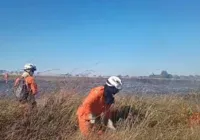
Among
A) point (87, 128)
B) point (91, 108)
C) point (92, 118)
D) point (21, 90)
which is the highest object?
point (21, 90)

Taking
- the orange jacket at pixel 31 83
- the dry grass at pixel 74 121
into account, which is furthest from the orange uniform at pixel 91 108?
the orange jacket at pixel 31 83

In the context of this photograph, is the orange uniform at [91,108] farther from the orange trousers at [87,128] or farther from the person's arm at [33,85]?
the person's arm at [33,85]

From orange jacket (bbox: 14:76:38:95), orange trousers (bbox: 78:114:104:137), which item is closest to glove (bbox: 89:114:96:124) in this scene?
orange trousers (bbox: 78:114:104:137)

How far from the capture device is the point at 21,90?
27.9 ft

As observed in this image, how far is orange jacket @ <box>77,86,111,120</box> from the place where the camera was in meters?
7.88

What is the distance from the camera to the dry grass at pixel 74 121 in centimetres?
680

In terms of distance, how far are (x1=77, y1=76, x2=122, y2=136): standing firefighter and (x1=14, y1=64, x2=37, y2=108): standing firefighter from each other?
1025 mm

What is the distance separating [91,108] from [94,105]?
0.12 meters

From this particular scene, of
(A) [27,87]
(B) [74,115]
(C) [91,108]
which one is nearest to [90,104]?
(C) [91,108]

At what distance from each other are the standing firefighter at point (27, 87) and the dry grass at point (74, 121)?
0.26 metres

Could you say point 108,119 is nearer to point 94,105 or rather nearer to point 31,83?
point 94,105

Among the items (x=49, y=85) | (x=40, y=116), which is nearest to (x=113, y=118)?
(x=49, y=85)

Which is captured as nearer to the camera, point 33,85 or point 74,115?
point 74,115

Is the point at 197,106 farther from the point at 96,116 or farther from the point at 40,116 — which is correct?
the point at 40,116
